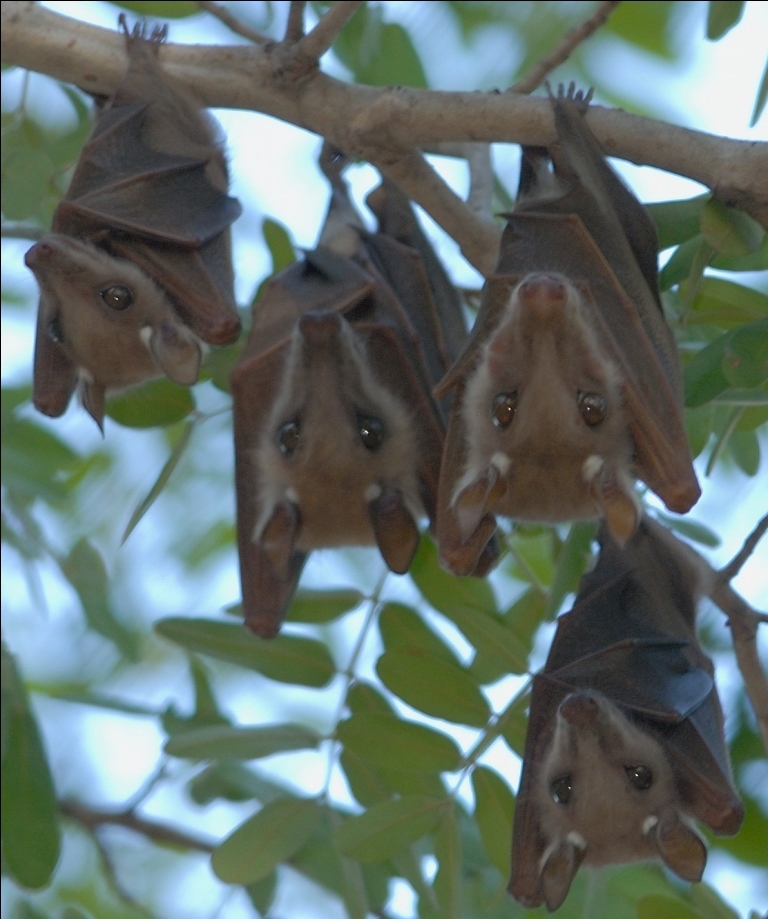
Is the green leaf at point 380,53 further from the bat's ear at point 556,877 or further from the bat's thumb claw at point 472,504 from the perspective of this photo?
the bat's ear at point 556,877

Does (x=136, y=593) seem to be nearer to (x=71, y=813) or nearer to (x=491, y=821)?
(x=71, y=813)

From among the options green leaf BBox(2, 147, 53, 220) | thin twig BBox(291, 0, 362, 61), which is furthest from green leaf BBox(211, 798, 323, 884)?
thin twig BBox(291, 0, 362, 61)

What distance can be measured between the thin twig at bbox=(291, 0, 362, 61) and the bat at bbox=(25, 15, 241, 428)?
519 millimetres

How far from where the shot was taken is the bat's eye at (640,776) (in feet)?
11.3

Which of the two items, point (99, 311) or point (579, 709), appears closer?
point (579, 709)

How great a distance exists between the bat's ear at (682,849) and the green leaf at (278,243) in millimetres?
2413

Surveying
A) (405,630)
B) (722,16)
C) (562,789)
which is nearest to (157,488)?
(405,630)

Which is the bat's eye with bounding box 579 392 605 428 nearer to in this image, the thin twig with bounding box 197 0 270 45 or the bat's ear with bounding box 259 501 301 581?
the bat's ear with bounding box 259 501 301 581

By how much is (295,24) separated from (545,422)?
152 cm

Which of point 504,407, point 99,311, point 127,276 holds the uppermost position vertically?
point 504,407

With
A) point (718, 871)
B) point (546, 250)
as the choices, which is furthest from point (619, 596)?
point (718, 871)

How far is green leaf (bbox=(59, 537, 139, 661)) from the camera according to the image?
4.74 m

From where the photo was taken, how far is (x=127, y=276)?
391cm

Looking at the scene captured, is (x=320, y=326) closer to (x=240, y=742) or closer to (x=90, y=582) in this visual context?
(x=240, y=742)
